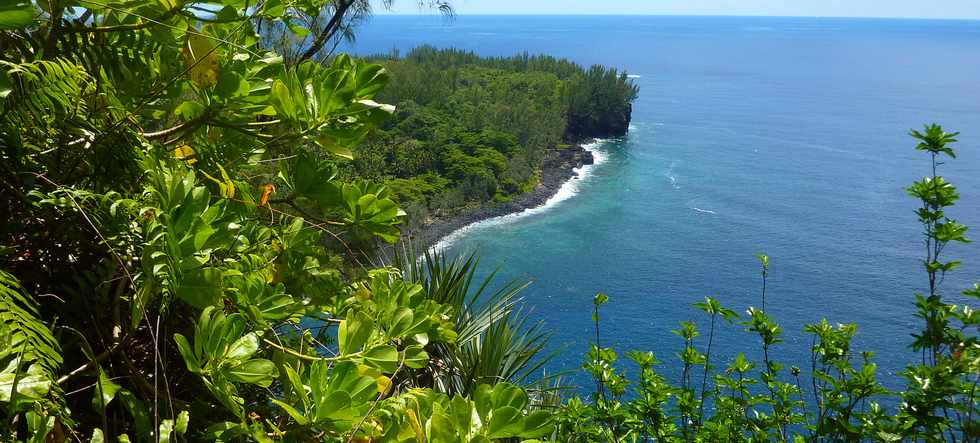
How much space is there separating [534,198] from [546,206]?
0.95 metres

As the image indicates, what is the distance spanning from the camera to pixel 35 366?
19.2 inches

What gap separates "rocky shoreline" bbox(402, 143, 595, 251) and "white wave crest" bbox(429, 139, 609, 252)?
17 cm

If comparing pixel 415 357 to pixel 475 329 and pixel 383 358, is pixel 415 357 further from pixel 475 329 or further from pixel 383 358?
pixel 475 329

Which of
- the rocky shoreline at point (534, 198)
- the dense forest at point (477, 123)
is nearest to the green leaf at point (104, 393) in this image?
the rocky shoreline at point (534, 198)

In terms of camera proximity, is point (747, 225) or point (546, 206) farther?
point (546, 206)

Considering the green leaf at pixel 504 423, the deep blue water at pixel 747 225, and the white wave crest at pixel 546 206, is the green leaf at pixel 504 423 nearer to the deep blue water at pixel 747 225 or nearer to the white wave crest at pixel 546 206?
the deep blue water at pixel 747 225

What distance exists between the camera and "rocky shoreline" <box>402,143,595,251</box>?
27172mm

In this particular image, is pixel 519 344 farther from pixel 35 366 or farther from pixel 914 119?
pixel 914 119

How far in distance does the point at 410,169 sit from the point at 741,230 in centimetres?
1436

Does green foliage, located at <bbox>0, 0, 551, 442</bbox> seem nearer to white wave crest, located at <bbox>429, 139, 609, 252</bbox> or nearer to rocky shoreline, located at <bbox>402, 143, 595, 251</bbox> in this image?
rocky shoreline, located at <bbox>402, 143, 595, 251</bbox>

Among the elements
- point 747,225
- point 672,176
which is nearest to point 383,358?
point 747,225

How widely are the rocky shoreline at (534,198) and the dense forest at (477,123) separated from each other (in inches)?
20.6

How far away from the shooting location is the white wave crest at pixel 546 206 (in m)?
26.6

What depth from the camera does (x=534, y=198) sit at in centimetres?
3088
